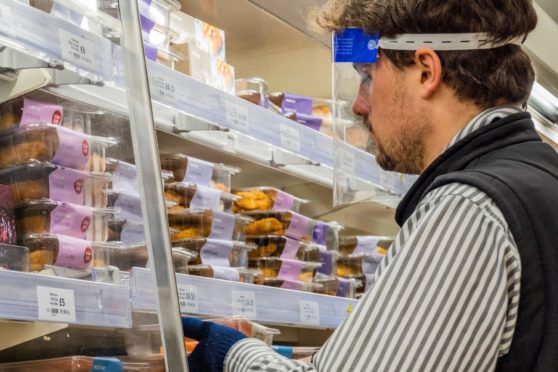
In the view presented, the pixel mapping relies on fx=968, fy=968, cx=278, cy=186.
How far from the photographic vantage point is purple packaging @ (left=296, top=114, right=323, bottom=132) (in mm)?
3014

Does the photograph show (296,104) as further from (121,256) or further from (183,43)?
(121,256)

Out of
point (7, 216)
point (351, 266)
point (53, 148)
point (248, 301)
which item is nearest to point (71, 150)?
point (53, 148)

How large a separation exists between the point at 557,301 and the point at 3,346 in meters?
0.97

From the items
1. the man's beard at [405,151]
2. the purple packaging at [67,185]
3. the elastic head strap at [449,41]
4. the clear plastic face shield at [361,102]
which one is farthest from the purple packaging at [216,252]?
the elastic head strap at [449,41]

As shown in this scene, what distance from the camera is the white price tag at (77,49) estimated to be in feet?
5.17

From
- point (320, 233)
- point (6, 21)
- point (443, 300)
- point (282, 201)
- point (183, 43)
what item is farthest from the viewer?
point (320, 233)

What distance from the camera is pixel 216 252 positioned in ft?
8.21

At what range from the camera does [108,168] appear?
166cm

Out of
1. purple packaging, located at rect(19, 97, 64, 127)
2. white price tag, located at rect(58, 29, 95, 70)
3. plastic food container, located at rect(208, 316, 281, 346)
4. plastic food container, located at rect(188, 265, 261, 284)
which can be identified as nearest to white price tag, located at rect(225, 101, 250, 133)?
plastic food container, located at rect(188, 265, 261, 284)

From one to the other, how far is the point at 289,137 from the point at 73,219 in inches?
35.5

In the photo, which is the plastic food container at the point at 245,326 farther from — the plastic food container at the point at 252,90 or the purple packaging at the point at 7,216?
the plastic food container at the point at 252,90

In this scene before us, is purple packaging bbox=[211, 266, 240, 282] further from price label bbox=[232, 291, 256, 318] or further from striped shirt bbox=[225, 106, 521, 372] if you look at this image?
striped shirt bbox=[225, 106, 521, 372]

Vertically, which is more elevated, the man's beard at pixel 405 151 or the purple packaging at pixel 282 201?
the purple packaging at pixel 282 201

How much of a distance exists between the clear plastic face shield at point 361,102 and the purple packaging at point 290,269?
10.1 inches
